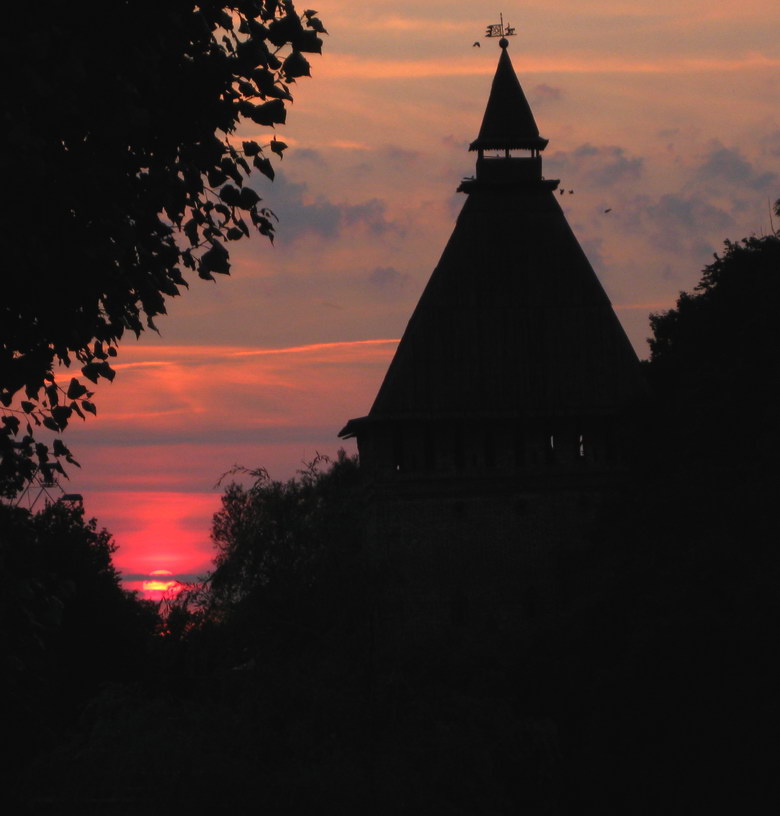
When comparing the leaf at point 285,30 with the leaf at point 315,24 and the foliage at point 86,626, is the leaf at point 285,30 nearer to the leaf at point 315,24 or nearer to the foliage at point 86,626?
the leaf at point 315,24

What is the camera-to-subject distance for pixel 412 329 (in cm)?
4662

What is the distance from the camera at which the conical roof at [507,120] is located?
49.3m

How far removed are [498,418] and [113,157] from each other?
36.2 metres

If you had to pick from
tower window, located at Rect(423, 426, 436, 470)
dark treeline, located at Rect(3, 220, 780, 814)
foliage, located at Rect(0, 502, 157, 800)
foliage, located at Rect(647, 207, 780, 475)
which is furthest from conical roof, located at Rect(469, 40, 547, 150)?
foliage, located at Rect(0, 502, 157, 800)

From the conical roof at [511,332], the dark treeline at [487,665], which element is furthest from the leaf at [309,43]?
the conical roof at [511,332]

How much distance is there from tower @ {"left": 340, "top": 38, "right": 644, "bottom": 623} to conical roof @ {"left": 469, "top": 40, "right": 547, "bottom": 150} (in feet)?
8.03

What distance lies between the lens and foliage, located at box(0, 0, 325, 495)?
27.5ft

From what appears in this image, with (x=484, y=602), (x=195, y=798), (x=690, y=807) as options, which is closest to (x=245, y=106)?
(x=195, y=798)

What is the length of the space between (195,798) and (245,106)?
40.0 ft

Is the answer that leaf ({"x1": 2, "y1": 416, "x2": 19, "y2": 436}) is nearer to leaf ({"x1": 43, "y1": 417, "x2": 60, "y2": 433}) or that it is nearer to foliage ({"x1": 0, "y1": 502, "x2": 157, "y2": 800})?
leaf ({"x1": 43, "y1": 417, "x2": 60, "y2": 433})

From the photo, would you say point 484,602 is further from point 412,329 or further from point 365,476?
point 412,329

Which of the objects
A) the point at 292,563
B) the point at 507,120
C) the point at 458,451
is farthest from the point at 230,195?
the point at 507,120

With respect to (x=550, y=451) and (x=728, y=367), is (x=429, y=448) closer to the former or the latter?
(x=550, y=451)

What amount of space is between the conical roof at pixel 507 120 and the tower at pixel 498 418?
2447 mm
